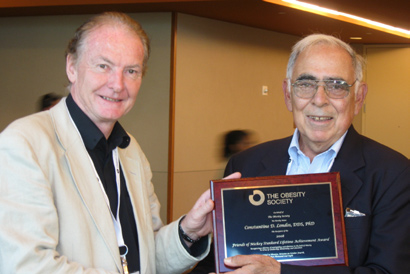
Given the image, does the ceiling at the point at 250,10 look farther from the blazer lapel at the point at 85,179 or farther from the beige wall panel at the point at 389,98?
the blazer lapel at the point at 85,179

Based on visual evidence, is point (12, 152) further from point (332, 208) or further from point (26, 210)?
point (332, 208)

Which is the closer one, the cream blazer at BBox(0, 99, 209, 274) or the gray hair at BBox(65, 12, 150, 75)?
the cream blazer at BBox(0, 99, 209, 274)

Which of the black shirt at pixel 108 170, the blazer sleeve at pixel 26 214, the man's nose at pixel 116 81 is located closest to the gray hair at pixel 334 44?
the man's nose at pixel 116 81

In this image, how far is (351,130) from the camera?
1993mm

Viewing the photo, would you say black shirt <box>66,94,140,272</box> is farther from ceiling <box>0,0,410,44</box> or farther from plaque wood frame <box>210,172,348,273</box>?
ceiling <box>0,0,410,44</box>

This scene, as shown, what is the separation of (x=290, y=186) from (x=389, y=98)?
31.1 ft

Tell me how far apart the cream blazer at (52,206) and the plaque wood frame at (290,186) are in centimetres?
33

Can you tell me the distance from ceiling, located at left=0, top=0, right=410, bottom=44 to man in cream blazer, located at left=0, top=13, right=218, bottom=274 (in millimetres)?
4075

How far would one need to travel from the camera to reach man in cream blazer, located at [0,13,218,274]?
150cm

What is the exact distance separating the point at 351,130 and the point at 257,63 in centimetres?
597

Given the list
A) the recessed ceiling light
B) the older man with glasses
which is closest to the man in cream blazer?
the older man with glasses

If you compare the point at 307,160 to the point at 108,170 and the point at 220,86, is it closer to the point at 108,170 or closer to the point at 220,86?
the point at 108,170

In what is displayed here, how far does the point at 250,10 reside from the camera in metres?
6.30

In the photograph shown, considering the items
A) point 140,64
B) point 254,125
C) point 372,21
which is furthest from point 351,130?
point 372,21
